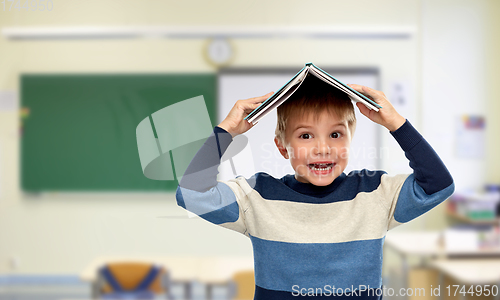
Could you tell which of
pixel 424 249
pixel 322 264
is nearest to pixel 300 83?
pixel 322 264

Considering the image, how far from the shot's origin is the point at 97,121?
193 centimetres

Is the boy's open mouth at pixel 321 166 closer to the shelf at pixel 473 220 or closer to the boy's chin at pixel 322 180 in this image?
the boy's chin at pixel 322 180

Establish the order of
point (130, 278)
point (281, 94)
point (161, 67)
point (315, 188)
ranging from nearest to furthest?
1. point (281, 94)
2. point (315, 188)
3. point (130, 278)
4. point (161, 67)

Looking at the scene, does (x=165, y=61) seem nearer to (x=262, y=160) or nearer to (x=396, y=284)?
(x=262, y=160)

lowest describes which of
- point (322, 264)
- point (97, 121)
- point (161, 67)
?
point (322, 264)

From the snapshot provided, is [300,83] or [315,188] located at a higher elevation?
[300,83]

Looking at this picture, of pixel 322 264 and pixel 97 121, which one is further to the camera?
pixel 97 121

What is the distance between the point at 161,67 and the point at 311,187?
151cm

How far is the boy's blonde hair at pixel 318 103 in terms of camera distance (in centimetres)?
57

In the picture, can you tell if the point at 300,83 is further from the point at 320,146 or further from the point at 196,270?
the point at 196,270

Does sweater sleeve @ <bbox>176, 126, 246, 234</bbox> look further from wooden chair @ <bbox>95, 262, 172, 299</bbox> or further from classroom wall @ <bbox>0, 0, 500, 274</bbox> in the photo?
classroom wall @ <bbox>0, 0, 500, 274</bbox>

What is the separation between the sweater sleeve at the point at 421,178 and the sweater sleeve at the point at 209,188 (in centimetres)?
26

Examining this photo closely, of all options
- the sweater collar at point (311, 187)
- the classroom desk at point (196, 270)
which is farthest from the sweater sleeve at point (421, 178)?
the classroom desk at point (196, 270)

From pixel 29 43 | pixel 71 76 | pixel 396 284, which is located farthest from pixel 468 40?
pixel 29 43
